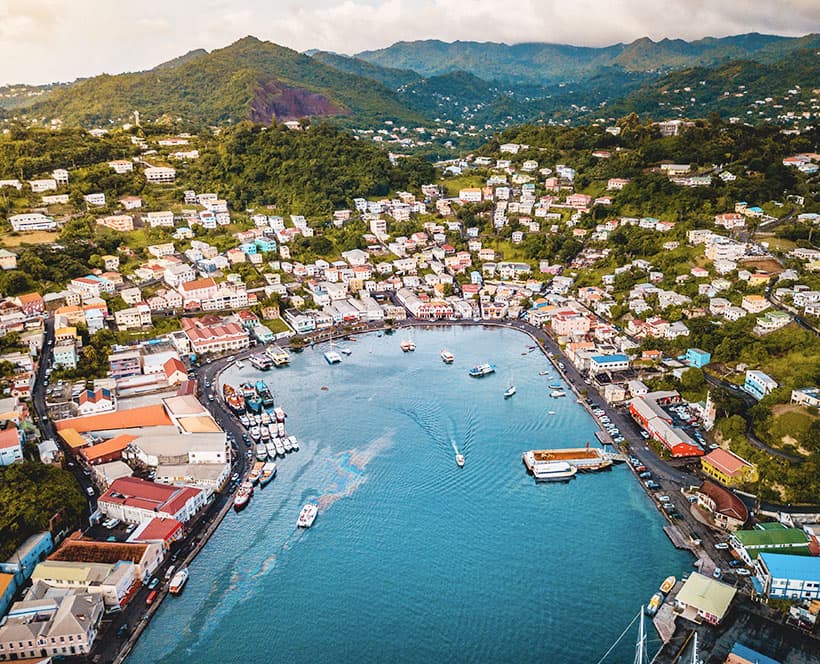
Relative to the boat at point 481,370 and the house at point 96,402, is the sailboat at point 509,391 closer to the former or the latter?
the boat at point 481,370

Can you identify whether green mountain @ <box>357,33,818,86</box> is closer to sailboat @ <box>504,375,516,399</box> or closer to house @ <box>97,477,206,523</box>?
sailboat @ <box>504,375,516,399</box>

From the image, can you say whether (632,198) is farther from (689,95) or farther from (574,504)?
(689,95)

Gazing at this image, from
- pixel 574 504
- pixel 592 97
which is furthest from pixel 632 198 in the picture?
pixel 592 97

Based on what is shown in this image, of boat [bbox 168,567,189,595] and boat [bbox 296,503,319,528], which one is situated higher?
boat [bbox 168,567,189,595]

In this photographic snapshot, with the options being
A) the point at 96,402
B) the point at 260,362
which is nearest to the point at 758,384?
the point at 260,362

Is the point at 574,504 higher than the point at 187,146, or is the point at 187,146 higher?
the point at 187,146

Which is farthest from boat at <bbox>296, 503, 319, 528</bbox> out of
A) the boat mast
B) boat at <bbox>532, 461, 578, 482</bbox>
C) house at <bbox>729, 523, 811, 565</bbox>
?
house at <bbox>729, 523, 811, 565</bbox>
